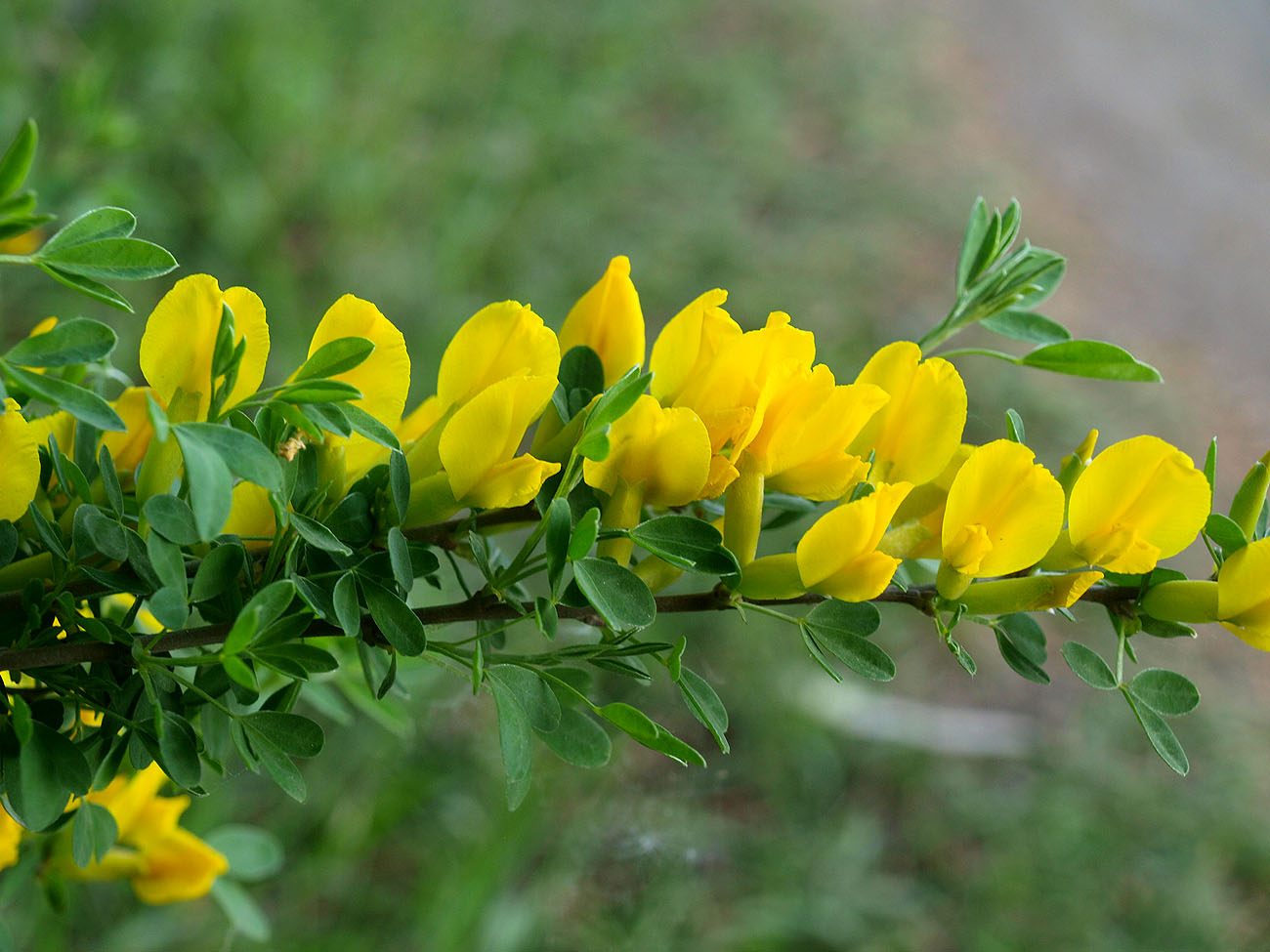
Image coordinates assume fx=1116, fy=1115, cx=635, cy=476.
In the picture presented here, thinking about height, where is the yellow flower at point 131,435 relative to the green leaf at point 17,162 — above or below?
below

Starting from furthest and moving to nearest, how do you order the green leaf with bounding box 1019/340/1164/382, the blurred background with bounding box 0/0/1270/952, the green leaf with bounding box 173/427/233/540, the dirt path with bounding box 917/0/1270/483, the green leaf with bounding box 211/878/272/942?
1. the dirt path with bounding box 917/0/1270/483
2. the blurred background with bounding box 0/0/1270/952
3. the green leaf with bounding box 211/878/272/942
4. the green leaf with bounding box 1019/340/1164/382
5. the green leaf with bounding box 173/427/233/540

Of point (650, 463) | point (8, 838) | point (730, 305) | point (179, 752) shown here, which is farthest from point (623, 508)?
point (730, 305)

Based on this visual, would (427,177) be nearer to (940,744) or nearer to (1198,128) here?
(940,744)

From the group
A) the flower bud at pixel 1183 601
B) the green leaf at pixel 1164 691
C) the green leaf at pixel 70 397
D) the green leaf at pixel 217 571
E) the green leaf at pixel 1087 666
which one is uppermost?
the green leaf at pixel 70 397

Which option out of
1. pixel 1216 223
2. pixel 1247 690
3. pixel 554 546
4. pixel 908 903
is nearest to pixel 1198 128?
pixel 1216 223

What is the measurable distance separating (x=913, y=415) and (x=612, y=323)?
9cm

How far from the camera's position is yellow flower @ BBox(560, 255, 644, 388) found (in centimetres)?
31

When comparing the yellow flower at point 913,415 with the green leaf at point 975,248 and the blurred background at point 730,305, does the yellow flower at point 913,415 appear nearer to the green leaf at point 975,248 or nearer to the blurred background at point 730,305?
the green leaf at point 975,248

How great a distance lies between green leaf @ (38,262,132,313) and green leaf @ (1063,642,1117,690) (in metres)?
0.26

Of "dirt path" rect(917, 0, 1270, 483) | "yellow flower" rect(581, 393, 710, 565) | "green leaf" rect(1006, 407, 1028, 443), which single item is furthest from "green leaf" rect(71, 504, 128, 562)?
"dirt path" rect(917, 0, 1270, 483)

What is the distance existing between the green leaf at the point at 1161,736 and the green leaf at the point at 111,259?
273 mm

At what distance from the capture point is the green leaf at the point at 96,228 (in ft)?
0.85

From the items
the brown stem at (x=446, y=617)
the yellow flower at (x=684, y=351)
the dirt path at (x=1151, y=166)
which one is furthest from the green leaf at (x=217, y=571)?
the dirt path at (x=1151, y=166)

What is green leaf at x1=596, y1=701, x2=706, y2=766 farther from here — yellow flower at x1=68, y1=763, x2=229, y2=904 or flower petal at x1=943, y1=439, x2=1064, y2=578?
yellow flower at x1=68, y1=763, x2=229, y2=904
